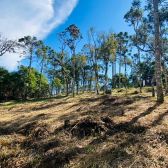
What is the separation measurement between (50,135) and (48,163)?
132 centimetres

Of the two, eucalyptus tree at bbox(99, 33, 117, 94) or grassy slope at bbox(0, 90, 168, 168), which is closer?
grassy slope at bbox(0, 90, 168, 168)

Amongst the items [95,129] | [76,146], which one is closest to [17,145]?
[76,146]

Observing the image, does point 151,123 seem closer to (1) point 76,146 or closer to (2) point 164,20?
(1) point 76,146

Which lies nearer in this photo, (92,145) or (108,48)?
(92,145)

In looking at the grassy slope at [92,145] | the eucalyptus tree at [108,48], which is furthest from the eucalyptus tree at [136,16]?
the grassy slope at [92,145]

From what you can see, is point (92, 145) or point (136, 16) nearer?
point (92, 145)

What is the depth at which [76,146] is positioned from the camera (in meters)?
3.03

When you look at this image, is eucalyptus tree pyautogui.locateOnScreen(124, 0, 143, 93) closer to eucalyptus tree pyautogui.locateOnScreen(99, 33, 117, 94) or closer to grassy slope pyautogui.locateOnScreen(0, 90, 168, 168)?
eucalyptus tree pyautogui.locateOnScreen(99, 33, 117, 94)

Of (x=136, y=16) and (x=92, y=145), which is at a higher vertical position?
(x=136, y=16)

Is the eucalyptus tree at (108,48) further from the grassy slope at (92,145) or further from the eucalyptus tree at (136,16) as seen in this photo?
the grassy slope at (92,145)

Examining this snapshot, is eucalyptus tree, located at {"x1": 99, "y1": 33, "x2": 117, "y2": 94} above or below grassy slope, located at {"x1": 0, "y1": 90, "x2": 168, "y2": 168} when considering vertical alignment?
above

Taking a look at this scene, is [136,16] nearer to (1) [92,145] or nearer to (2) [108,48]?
(2) [108,48]

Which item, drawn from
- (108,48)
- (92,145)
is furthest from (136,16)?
(92,145)

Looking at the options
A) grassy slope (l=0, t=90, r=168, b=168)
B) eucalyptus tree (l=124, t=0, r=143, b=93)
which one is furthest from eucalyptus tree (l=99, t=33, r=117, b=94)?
grassy slope (l=0, t=90, r=168, b=168)
